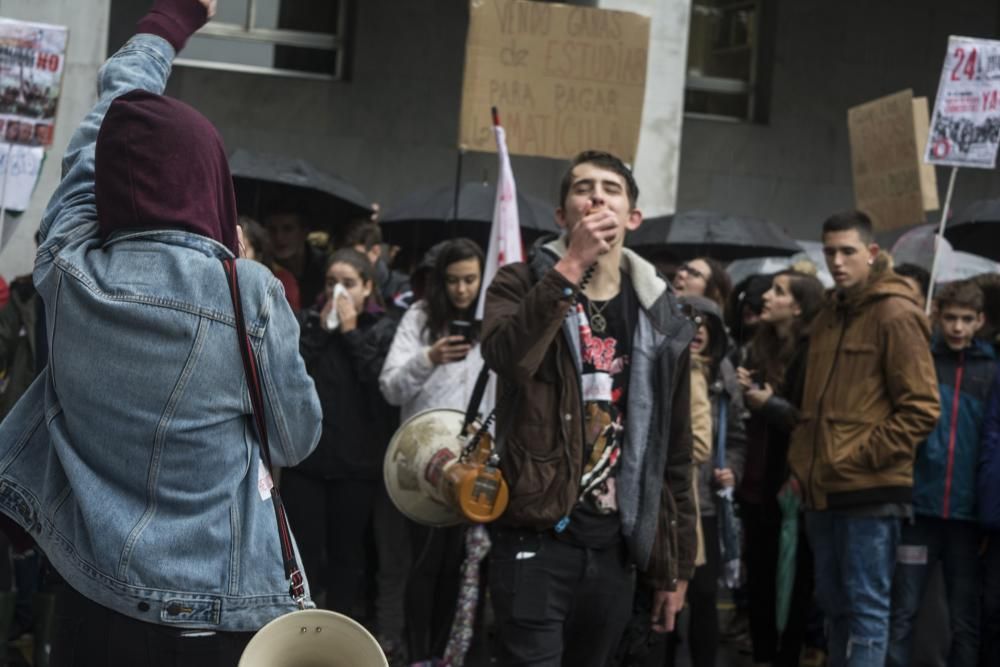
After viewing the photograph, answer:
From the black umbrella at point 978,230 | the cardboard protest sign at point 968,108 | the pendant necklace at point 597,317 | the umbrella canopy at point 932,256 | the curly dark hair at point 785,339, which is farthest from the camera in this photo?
the black umbrella at point 978,230

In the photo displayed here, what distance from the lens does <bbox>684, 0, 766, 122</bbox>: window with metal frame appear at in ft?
54.7

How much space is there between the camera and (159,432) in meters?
3.21

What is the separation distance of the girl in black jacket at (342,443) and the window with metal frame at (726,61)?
9.14m

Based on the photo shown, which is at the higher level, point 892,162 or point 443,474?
point 892,162

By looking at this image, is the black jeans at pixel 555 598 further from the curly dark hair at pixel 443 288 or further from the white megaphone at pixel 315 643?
the curly dark hair at pixel 443 288

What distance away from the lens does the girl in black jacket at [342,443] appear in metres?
8.02

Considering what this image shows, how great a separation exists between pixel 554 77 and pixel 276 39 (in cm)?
715

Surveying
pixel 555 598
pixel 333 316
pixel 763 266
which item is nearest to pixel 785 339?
pixel 333 316

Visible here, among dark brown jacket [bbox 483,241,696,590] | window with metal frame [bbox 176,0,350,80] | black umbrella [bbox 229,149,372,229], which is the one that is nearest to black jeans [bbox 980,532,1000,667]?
dark brown jacket [bbox 483,241,696,590]

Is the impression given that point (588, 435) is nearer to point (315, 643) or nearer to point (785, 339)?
point (315, 643)

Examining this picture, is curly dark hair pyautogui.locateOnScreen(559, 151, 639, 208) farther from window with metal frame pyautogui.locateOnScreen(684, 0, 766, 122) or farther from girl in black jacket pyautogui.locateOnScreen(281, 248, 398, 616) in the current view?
window with metal frame pyautogui.locateOnScreen(684, 0, 766, 122)

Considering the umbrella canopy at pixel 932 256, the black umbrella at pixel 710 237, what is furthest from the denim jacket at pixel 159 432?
the umbrella canopy at pixel 932 256

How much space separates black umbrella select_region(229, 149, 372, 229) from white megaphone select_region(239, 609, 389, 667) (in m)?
6.89

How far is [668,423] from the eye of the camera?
16.7 ft
